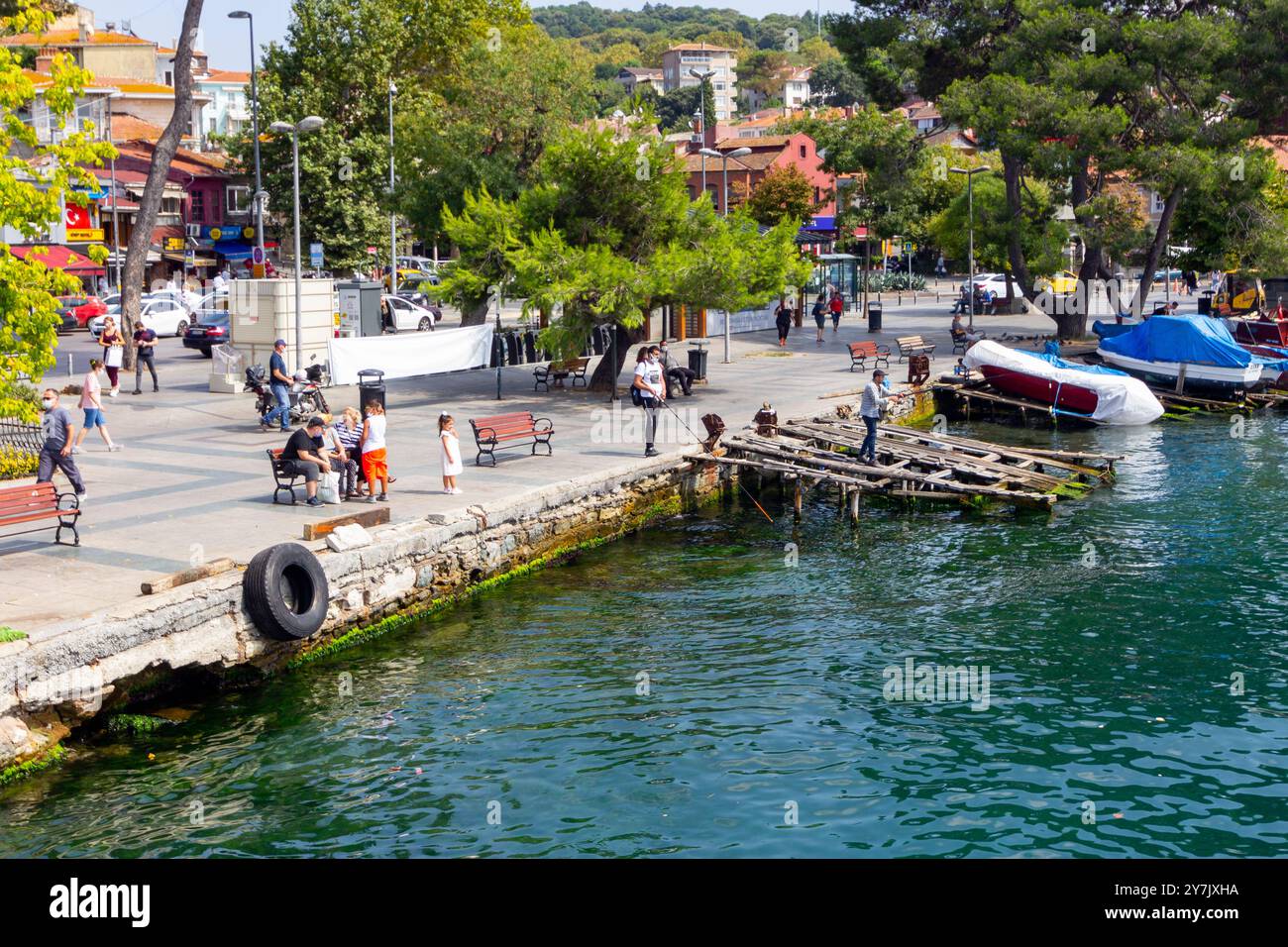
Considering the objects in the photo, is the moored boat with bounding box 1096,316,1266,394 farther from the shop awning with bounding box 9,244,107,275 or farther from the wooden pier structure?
the shop awning with bounding box 9,244,107,275

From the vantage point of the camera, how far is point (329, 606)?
16188 millimetres

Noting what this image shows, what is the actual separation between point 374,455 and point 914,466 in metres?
10.4

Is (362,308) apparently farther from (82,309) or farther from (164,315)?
(82,309)

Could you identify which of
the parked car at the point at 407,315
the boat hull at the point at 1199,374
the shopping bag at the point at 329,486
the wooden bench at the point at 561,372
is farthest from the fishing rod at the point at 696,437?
the parked car at the point at 407,315

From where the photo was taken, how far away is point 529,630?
17.1m

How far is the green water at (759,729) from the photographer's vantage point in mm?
11375

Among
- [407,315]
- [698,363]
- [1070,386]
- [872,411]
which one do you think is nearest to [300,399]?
[698,363]

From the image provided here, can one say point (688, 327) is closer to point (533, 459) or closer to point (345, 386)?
point (345, 386)

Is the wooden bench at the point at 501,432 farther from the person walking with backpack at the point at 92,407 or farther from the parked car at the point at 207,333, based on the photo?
the parked car at the point at 207,333

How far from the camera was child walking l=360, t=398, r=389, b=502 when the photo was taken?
63.4 ft

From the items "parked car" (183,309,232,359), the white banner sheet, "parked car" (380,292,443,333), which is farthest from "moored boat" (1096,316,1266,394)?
"parked car" (183,309,232,359)

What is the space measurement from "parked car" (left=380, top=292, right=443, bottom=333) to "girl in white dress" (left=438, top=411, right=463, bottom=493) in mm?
28727
